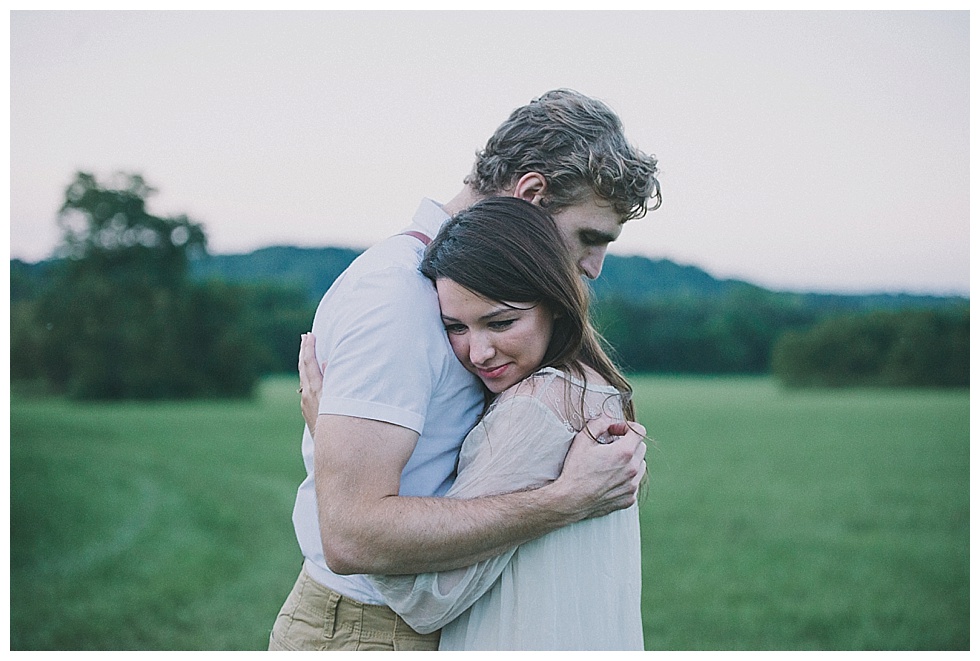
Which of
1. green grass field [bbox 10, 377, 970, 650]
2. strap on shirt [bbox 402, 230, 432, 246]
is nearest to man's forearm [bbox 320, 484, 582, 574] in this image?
strap on shirt [bbox 402, 230, 432, 246]

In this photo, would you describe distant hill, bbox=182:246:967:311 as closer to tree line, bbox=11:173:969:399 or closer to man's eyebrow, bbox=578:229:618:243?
tree line, bbox=11:173:969:399

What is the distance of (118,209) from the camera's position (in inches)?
501

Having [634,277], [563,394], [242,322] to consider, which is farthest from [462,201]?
[242,322]

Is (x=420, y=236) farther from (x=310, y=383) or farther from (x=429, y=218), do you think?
(x=310, y=383)

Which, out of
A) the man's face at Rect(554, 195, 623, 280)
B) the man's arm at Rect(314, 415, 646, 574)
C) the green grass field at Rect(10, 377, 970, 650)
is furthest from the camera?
the green grass field at Rect(10, 377, 970, 650)

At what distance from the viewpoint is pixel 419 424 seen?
4.95 ft

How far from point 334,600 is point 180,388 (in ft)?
44.1

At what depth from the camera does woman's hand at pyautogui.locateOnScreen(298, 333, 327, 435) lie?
170 cm

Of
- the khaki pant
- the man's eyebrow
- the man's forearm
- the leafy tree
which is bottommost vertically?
the leafy tree

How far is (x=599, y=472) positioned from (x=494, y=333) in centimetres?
30

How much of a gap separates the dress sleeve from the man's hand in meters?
0.03

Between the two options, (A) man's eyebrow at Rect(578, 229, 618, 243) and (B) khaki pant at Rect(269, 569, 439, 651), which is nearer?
(B) khaki pant at Rect(269, 569, 439, 651)
